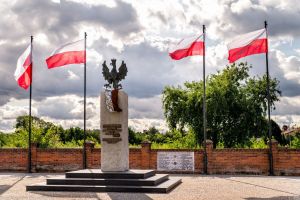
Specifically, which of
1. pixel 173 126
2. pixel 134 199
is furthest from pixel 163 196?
pixel 173 126

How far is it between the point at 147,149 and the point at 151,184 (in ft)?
25.3

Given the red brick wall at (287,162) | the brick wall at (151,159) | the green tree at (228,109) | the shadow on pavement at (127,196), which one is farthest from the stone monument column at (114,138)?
the green tree at (228,109)

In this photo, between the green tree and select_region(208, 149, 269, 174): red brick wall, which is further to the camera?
the green tree

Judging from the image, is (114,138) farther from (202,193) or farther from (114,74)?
(202,193)

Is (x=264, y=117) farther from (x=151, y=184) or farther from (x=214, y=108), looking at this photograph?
(x=151, y=184)

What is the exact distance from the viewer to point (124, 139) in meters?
16.5

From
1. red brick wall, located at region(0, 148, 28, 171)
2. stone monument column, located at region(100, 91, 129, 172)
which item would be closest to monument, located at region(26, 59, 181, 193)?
stone monument column, located at region(100, 91, 129, 172)

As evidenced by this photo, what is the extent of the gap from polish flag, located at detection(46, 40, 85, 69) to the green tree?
1404 cm

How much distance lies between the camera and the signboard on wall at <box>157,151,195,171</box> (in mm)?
22109

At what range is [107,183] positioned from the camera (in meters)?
15.1

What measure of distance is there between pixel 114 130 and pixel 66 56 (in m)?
6.04

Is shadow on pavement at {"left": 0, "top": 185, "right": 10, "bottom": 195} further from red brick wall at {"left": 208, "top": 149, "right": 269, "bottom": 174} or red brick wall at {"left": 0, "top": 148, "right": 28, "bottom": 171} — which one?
red brick wall at {"left": 208, "top": 149, "right": 269, "bottom": 174}

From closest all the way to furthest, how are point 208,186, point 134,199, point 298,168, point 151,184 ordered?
point 134,199
point 151,184
point 208,186
point 298,168

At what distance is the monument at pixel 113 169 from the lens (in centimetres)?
1484
